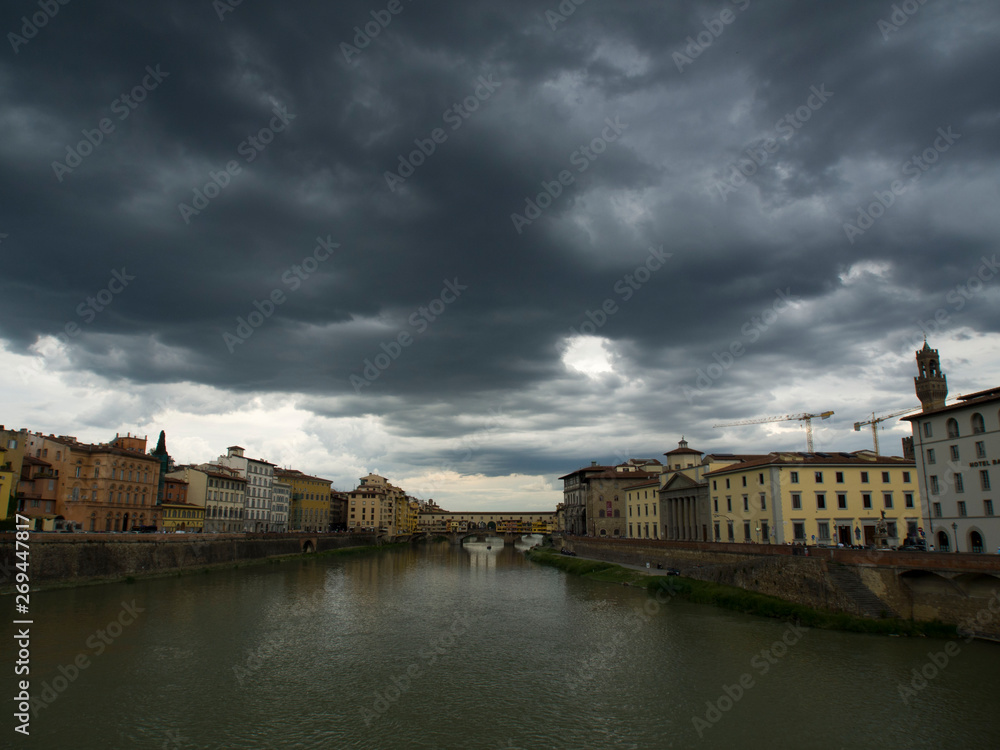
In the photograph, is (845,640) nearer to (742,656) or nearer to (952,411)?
(742,656)

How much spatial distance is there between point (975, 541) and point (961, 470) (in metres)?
4.77

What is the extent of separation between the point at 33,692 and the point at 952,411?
5432 centimetres

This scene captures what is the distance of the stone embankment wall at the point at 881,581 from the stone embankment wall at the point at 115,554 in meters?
55.8

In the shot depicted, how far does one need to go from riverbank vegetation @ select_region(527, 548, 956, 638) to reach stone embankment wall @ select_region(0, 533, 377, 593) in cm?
4723

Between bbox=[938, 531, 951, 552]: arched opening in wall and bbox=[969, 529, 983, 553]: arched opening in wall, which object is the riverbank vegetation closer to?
bbox=[969, 529, 983, 553]: arched opening in wall

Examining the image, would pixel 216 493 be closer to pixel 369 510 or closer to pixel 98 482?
pixel 98 482

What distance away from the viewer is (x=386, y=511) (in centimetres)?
18400

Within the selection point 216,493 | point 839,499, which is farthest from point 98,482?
point 839,499

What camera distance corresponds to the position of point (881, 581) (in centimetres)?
3525

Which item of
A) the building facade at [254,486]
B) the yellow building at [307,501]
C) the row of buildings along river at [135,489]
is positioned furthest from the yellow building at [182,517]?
the yellow building at [307,501]

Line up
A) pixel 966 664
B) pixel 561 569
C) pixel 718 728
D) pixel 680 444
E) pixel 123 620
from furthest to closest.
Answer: pixel 680 444 → pixel 561 569 → pixel 123 620 → pixel 966 664 → pixel 718 728

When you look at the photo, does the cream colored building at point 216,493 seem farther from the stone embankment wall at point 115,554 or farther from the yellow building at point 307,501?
the yellow building at point 307,501

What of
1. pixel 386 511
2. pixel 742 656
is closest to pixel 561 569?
pixel 742 656

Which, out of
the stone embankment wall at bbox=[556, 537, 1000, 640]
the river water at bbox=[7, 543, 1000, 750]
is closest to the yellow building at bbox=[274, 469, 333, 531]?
the river water at bbox=[7, 543, 1000, 750]
